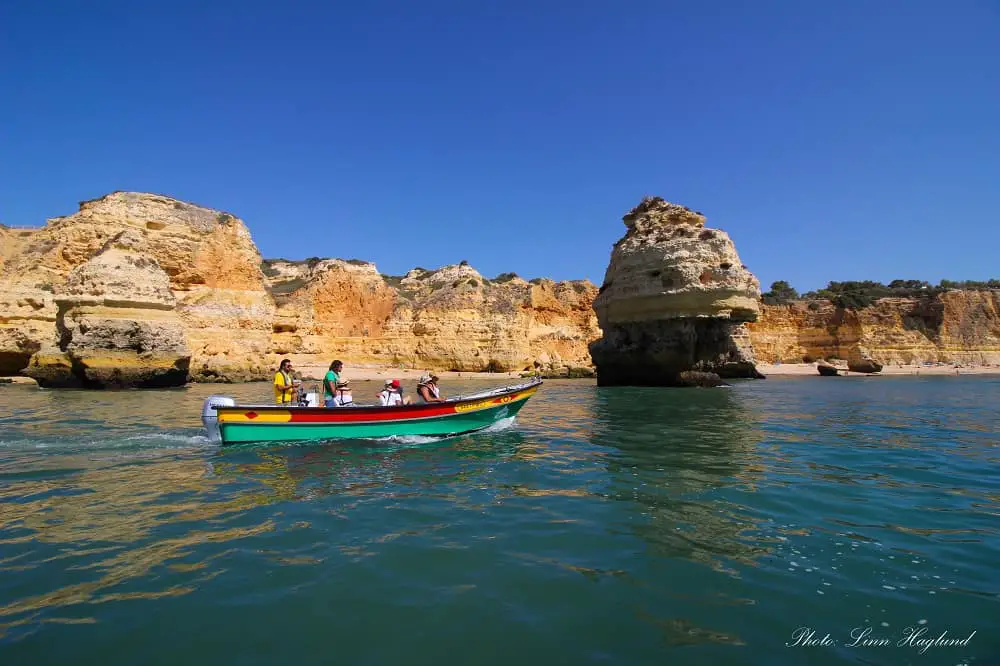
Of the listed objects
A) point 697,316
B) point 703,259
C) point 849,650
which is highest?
point 703,259

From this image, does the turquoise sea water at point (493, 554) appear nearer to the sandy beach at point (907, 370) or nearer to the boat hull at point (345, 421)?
the boat hull at point (345, 421)

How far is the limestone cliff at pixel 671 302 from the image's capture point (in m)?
22.5

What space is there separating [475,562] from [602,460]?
4616 millimetres

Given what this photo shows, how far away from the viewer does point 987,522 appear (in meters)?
5.39

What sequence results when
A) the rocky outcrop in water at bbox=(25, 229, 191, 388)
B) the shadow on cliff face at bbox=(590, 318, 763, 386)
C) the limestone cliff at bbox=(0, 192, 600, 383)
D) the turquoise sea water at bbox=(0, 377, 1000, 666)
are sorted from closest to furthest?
the turquoise sea water at bbox=(0, 377, 1000, 666) → the rocky outcrop in water at bbox=(25, 229, 191, 388) → the limestone cliff at bbox=(0, 192, 600, 383) → the shadow on cliff face at bbox=(590, 318, 763, 386)

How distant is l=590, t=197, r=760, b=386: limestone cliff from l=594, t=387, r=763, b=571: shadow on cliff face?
8167mm

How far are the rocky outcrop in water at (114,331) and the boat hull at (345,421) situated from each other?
13951 mm

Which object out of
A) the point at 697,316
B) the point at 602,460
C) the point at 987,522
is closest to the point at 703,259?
the point at 697,316

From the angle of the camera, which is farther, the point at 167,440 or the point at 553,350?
the point at 553,350

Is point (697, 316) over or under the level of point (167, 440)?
over

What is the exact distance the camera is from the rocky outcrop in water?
19688 mm

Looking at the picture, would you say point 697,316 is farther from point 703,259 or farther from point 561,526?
point 561,526
